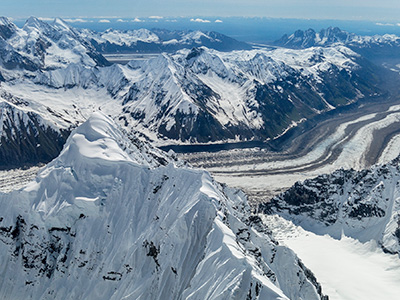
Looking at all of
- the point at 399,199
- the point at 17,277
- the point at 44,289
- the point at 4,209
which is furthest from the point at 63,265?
the point at 399,199

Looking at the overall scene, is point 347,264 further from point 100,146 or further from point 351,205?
point 100,146

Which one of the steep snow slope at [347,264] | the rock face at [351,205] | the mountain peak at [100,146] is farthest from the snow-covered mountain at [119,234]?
the rock face at [351,205]

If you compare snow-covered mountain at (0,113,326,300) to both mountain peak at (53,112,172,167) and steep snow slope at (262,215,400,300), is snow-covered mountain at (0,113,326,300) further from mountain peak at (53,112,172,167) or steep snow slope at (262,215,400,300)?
steep snow slope at (262,215,400,300)

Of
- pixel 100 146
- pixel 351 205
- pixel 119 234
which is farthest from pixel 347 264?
pixel 100 146

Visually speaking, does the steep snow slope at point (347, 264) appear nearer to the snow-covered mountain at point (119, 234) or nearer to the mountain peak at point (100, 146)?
the snow-covered mountain at point (119, 234)

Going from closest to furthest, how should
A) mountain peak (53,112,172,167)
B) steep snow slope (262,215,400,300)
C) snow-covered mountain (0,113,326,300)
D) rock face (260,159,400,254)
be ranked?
snow-covered mountain (0,113,326,300), mountain peak (53,112,172,167), steep snow slope (262,215,400,300), rock face (260,159,400,254)

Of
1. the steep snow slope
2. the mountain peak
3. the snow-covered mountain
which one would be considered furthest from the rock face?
the mountain peak

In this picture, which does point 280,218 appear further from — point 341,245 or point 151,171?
point 151,171
